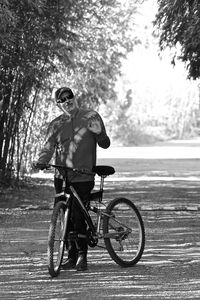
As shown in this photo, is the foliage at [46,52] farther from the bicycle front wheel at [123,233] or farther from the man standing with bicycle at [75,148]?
the bicycle front wheel at [123,233]

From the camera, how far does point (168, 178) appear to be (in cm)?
2467

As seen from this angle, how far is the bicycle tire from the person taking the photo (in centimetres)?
748

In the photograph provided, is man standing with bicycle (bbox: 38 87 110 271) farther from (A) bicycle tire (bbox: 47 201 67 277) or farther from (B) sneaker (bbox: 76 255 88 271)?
(A) bicycle tire (bbox: 47 201 67 277)

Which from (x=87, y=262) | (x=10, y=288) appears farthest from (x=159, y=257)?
(x=10, y=288)

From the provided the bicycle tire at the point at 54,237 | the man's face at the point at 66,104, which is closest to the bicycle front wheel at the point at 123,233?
the bicycle tire at the point at 54,237

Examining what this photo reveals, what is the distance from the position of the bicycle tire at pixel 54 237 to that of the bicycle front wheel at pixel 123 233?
1.40 feet

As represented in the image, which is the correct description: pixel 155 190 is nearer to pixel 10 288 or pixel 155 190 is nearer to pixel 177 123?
pixel 10 288

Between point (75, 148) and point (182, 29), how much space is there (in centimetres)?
851

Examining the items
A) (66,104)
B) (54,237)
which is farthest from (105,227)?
(66,104)

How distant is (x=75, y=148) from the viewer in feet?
26.4

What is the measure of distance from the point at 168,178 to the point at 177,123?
60.7m

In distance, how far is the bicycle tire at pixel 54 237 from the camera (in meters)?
7.48

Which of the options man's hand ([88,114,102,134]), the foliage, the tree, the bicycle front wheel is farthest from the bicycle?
the tree

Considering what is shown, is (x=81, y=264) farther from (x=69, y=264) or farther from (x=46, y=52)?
(x=46, y=52)
